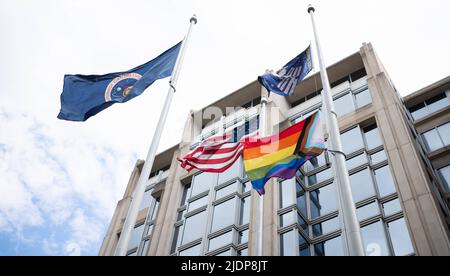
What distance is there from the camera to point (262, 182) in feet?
49.6

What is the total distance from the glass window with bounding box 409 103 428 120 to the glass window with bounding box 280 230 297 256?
1317 centimetres

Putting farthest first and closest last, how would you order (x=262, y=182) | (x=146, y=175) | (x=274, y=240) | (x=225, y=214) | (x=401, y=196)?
(x=225, y=214)
(x=274, y=240)
(x=401, y=196)
(x=262, y=182)
(x=146, y=175)

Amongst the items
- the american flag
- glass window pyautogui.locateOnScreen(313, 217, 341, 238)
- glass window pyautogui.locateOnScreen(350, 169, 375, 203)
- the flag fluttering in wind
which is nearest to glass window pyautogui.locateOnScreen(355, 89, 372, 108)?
glass window pyautogui.locateOnScreen(350, 169, 375, 203)

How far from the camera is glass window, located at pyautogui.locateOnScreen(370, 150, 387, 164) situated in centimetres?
2492

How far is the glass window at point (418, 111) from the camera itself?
30.8 metres

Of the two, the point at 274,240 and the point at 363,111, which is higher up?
the point at 363,111

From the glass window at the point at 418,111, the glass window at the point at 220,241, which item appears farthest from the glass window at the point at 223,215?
the glass window at the point at 418,111

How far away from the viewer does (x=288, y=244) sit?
2300 centimetres

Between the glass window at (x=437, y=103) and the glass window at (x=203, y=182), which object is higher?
the glass window at (x=437, y=103)

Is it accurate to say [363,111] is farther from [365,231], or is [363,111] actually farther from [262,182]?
[262,182]

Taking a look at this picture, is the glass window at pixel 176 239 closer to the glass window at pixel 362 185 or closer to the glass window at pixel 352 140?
the glass window at pixel 362 185

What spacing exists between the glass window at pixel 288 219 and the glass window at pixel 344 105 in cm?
882
